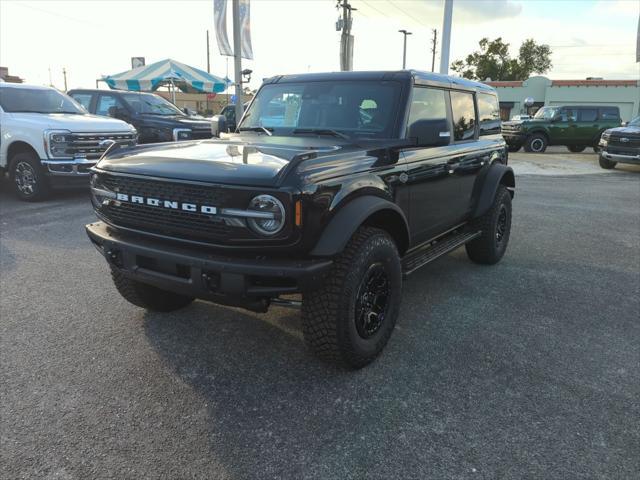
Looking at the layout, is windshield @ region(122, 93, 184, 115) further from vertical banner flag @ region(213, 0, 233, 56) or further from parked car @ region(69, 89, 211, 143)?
vertical banner flag @ region(213, 0, 233, 56)

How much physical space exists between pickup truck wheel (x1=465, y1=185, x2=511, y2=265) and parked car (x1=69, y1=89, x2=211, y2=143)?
7.49 metres

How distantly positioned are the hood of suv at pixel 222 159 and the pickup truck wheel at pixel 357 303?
60cm

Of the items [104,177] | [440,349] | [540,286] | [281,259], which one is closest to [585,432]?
[440,349]

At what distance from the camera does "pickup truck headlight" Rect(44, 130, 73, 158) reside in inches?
313

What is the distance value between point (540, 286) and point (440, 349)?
183 centimetres

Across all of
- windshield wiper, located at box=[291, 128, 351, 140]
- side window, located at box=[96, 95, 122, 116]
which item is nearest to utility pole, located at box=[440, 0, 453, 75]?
side window, located at box=[96, 95, 122, 116]

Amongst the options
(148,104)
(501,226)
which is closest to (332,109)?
(501,226)

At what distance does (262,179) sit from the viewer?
2525 millimetres

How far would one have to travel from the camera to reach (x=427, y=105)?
3914 millimetres

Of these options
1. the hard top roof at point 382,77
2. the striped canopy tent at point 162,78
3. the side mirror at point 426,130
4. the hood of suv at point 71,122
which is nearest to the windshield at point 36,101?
the hood of suv at point 71,122

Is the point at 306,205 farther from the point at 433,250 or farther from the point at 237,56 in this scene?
the point at 237,56

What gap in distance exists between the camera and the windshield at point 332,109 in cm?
364

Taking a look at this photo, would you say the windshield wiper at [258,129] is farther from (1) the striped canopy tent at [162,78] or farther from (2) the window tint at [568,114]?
(2) the window tint at [568,114]

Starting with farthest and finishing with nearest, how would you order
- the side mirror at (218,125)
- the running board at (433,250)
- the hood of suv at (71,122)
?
1. the hood of suv at (71,122)
2. the side mirror at (218,125)
3. the running board at (433,250)
